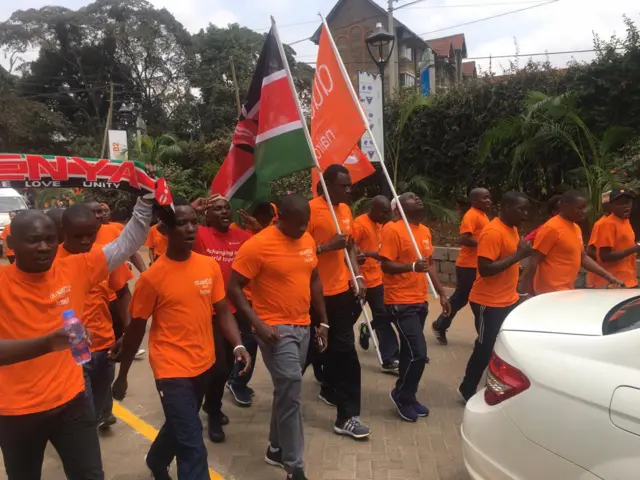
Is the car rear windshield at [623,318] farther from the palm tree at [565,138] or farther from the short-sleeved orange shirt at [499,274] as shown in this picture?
the palm tree at [565,138]

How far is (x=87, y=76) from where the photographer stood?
41.1 meters

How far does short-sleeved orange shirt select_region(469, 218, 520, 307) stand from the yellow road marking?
2771 mm

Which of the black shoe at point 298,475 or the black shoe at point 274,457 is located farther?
the black shoe at point 274,457

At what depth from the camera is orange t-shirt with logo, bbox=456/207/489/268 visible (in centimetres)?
613

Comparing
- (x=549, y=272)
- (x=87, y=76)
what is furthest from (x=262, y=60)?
(x=87, y=76)

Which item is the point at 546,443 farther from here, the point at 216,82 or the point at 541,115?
the point at 216,82

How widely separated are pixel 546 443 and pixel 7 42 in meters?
46.8

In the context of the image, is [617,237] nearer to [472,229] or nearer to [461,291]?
[472,229]

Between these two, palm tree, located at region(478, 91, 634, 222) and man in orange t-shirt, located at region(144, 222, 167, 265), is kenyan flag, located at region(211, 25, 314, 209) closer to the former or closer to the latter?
man in orange t-shirt, located at region(144, 222, 167, 265)

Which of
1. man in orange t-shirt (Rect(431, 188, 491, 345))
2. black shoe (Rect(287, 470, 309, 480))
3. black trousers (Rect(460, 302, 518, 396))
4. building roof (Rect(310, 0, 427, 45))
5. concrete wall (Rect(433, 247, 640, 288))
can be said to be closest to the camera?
black shoe (Rect(287, 470, 309, 480))

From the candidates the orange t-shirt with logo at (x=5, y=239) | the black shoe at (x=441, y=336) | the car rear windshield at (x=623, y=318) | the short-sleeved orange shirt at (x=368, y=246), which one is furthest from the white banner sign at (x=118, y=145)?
the car rear windshield at (x=623, y=318)

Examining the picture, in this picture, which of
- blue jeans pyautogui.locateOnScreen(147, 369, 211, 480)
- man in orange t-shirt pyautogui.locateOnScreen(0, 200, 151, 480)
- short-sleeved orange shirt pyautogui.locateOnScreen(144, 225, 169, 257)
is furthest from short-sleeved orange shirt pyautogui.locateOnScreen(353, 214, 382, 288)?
man in orange t-shirt pyautogui.locateOnScreen(0, 200, 151, 480)

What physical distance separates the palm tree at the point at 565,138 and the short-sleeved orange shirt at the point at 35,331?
7877mm

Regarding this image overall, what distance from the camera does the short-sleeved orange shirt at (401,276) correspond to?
439 centimetres
